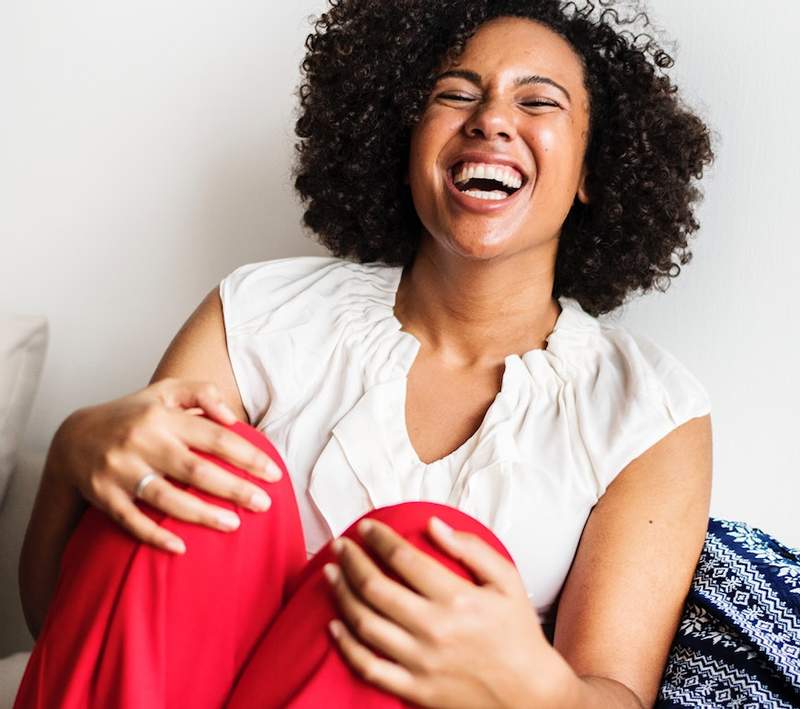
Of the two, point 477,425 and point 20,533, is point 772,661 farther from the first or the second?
point 20,533

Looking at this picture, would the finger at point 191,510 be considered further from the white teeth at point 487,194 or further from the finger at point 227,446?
the white teeth at point 487,194

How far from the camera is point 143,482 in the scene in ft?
3.68

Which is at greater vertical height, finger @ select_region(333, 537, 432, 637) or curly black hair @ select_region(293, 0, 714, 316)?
curly black hair @ select_region(293, 0, 714, 316)

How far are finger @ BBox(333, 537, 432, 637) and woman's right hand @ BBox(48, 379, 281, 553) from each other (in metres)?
0.14

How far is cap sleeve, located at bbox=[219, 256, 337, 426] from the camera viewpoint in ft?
4.82

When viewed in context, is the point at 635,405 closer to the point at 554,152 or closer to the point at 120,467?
the point at 554,152

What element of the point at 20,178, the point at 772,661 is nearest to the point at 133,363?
the point at 20,178

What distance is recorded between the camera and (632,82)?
1576mm

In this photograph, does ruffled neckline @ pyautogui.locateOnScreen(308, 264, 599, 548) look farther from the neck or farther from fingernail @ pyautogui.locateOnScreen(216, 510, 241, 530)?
fingernail @ pyautogui.locateOnScreen(216, 510, 241, 530)

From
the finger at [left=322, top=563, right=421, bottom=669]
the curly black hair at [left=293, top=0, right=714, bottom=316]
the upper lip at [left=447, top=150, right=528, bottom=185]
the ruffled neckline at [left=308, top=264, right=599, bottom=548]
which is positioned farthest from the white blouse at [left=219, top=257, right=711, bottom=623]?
the finger at [left=322, top=563, right=421, bottom=669]

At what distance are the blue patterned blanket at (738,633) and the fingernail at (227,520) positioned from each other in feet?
1.69

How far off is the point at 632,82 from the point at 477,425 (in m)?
0.56

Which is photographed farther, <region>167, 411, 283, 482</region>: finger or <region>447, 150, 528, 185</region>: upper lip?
<region>447, 150, 528, 185</region>: upper lip

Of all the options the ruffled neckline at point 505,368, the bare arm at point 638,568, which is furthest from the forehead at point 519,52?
the bare arm at point 638,568
